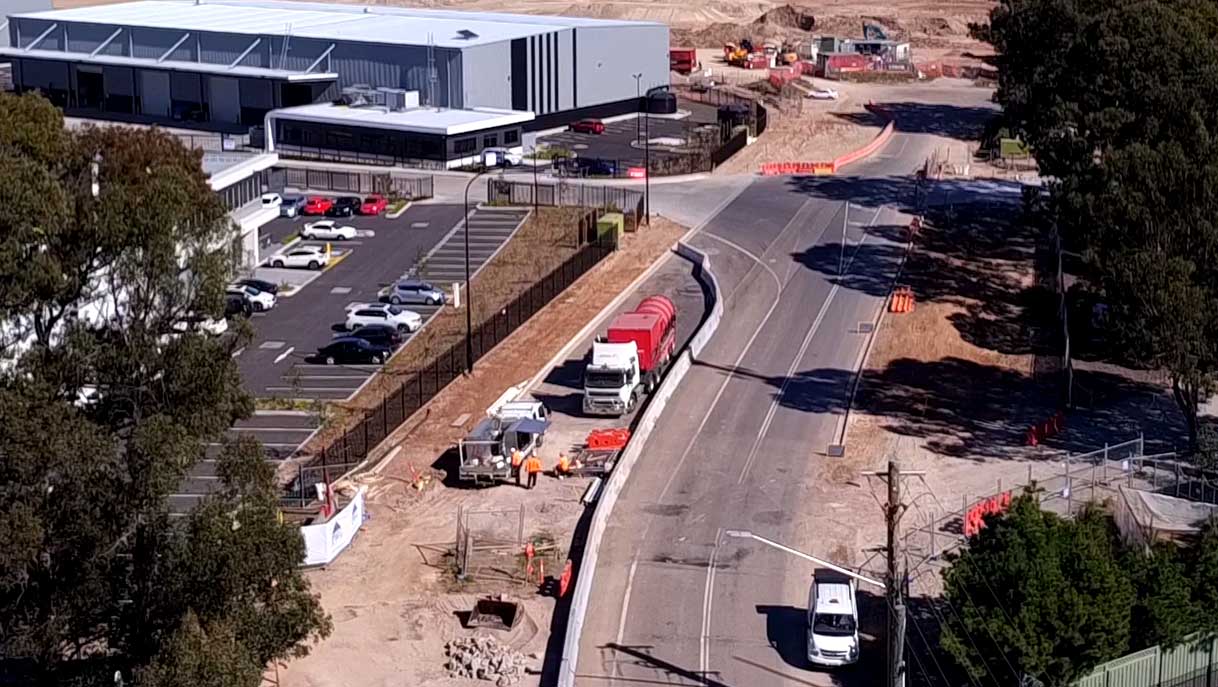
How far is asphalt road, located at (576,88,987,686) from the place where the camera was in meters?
34.9

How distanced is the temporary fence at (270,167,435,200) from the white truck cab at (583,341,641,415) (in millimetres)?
29393

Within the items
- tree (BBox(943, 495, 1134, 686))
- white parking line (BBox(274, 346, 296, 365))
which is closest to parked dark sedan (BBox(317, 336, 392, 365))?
white parking line (BBox(274, 346, 296, 365))

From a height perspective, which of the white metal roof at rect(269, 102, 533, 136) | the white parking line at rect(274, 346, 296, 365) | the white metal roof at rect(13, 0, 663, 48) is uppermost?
the white metal roof at rect(13, 0, 663, 48)

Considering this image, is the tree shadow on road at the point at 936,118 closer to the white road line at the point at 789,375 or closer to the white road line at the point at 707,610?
the white road line at the point at 789,375

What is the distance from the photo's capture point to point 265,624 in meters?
29.8

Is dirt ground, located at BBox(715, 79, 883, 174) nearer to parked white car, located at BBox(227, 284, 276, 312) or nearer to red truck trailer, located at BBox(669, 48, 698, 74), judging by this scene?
red truck trailer, located at BBox(669, 48, 698, 74)

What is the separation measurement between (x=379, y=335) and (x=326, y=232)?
15085mm

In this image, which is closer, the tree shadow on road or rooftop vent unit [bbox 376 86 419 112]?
rooftop vent unit [bbox 376 86 419 112]

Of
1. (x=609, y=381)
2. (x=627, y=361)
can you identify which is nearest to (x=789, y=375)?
(x=627, y=361)

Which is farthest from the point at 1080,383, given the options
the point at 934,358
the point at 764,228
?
the point at 764,228

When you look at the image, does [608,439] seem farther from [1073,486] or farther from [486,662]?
[486,662]

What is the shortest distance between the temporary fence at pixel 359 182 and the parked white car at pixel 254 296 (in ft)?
53.6

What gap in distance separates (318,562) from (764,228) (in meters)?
35.3

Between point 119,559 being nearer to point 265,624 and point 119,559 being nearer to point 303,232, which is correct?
point 265,624
